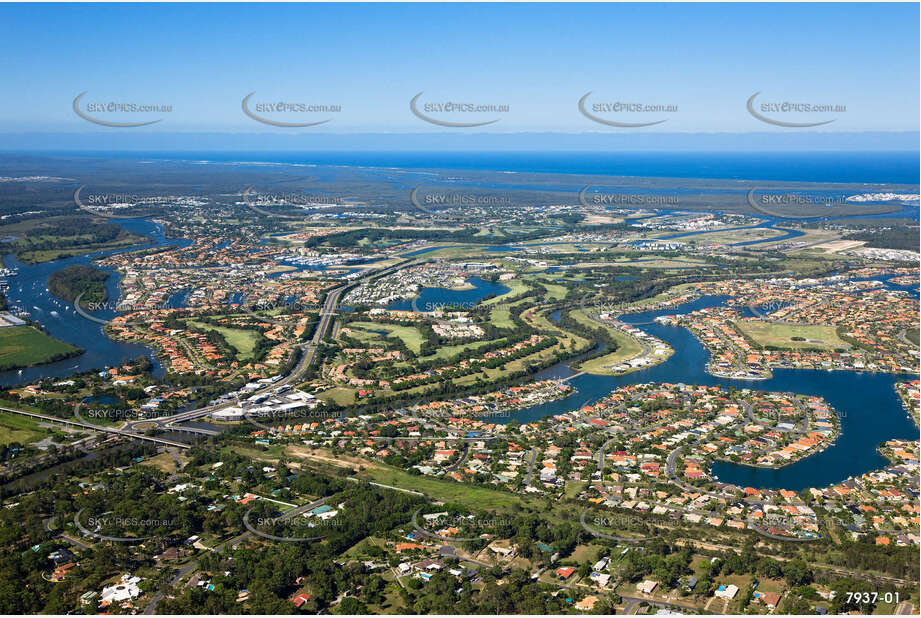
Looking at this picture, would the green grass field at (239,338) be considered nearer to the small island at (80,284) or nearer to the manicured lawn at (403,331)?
the manicured lawn at (403,331)

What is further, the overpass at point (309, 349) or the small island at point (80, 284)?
the small island at point (80, 284)

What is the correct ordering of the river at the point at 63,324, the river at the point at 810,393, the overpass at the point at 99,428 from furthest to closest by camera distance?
the river at the point at 63,324 < the overpass at the point at 99,428 < the river at the point at 810,393

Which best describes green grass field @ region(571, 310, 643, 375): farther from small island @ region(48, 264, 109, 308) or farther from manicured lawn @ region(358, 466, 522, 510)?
small island @ region(48, 264, 109, 308)

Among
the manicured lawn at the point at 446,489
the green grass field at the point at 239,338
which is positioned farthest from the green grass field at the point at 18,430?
the manicured lawn at the point at 446,489

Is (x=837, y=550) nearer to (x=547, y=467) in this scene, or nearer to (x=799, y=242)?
(x=547, y=467)

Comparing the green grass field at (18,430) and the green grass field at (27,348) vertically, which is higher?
the green grass field at (27,348)

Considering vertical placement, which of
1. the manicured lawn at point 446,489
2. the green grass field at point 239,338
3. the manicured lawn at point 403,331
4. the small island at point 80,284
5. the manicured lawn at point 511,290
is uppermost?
the manicured lawn at point 511,290
